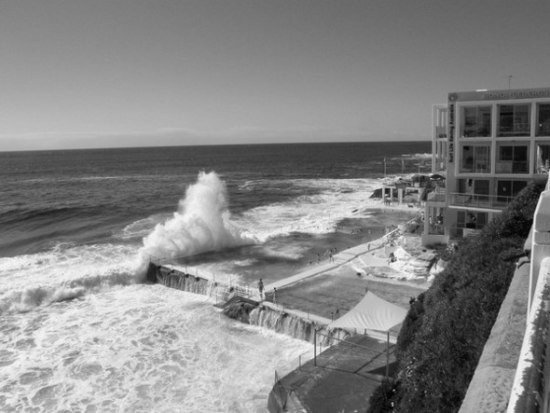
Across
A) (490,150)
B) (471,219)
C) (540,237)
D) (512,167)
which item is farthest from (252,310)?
(540,237)

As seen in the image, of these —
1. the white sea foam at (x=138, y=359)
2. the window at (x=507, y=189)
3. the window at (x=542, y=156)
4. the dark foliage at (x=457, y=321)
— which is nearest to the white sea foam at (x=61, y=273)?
the white sea foam at (x=138, y=359)

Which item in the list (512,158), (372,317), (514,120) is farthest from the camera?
(512,158)

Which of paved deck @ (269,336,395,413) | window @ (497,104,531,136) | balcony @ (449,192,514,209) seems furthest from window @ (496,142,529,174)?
paved deck @ (269,336,395,413)

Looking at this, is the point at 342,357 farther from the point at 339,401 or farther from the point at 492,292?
the point at 492,292

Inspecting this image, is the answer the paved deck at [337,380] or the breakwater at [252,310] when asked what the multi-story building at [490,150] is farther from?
the paved deck at [337,380]

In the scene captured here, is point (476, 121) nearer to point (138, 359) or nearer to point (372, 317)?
Result: point (372, 317)

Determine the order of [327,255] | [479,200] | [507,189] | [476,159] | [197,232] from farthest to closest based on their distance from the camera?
[197,232]
[327,255]
[476,159]
[479,200]
[507,189]
